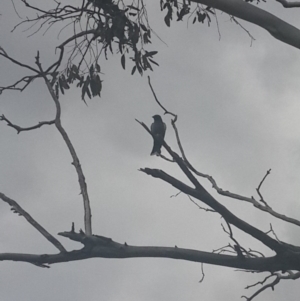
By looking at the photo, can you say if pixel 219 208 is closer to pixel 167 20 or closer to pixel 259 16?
pixel 259 16

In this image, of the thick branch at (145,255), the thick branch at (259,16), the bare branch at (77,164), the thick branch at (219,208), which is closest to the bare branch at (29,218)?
the thick branch at (145,255)

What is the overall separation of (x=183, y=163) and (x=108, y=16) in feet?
6.30

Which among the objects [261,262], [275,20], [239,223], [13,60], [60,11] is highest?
[60,11]

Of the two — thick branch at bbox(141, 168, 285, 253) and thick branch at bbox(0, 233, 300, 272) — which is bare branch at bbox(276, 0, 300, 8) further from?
thick branch at bbox(0, 233, 300, 272)

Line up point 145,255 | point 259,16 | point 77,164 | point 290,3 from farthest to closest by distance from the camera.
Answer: point 77,164, point 290,3, point 145,255, point 259,16

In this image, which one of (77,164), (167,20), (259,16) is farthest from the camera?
(167,20)

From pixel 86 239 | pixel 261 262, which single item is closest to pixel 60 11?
pixel 86 239

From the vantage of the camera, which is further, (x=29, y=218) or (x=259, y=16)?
(x=29, y=218)

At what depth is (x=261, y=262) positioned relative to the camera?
312cm

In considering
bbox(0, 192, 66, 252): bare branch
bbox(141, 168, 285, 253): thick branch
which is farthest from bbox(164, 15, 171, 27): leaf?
bbox(0, 192, 66, 252): bare branch

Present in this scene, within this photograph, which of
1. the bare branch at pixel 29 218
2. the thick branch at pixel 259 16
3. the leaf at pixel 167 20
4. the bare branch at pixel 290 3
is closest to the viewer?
the thick branch at pixel 259 16

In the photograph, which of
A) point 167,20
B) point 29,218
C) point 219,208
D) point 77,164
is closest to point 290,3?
point 219,208

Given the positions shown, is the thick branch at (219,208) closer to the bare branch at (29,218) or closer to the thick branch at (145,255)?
the thick branch at (145,255)

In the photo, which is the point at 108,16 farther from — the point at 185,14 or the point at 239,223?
the point at 239,223
